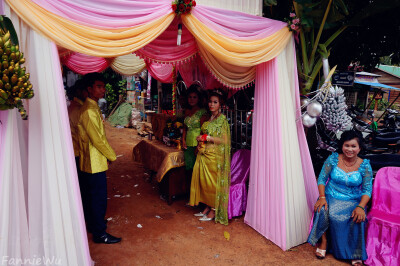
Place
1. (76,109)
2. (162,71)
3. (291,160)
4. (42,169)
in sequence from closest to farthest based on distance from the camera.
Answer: (42,169) → (291,160) → (76,109) → (162,71)

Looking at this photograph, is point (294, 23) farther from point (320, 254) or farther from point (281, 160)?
point (320, 254)

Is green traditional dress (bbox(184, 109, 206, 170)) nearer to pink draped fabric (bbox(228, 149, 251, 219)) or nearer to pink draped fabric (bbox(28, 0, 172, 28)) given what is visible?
pink draped fabric (bbox(228, 149, 251, 219))

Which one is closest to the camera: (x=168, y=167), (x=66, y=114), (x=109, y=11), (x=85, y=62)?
(x=66, y=114)

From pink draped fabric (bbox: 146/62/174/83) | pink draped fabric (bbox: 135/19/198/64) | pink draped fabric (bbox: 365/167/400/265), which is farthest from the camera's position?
pink draped fabric (bbox: 146/62/174/83)

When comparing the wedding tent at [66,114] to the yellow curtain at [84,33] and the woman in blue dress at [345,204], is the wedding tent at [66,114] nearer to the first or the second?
the yellow curtain at [84,33]

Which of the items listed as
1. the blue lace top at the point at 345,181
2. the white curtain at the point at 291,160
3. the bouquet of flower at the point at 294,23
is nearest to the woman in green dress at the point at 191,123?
the white curtain at the point at 291,160

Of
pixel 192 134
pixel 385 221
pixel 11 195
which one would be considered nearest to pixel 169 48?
pixel 192 134

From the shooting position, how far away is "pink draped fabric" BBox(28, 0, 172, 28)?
2.24 meters

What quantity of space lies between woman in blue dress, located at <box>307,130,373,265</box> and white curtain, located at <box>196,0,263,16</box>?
1.96 meters

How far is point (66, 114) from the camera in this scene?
2336 mm

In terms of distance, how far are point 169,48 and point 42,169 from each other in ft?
8.11

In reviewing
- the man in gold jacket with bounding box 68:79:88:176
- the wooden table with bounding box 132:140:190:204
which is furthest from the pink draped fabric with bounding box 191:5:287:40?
the wooden table with bounding box 132:140:190:204

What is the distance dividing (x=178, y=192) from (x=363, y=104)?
13.0m

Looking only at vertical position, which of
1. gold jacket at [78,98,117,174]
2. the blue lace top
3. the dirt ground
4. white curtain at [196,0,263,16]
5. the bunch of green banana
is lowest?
the dirt ground
